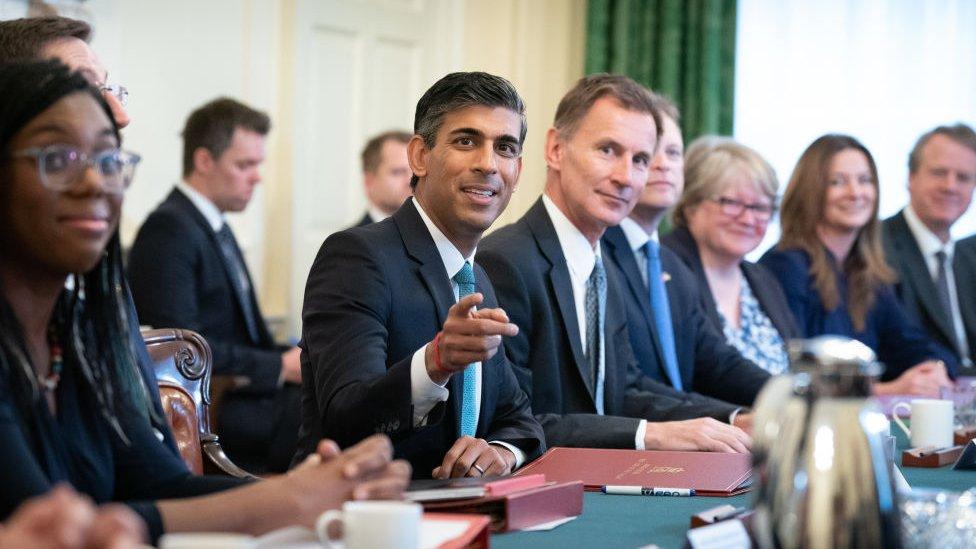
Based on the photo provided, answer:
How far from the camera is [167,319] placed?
4.33 metres

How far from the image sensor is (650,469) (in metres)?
2.27

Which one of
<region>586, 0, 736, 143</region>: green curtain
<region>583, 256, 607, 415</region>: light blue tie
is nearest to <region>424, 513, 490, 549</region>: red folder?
<region>583, 256, 607, 415</region>: light blue tie

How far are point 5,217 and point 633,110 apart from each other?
2.14 m

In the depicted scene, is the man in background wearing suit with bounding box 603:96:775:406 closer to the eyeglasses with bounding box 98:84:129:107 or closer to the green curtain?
the eyeglasses with bounding box 98:84:129:107

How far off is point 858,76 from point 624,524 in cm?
496

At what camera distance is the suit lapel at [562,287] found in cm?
304

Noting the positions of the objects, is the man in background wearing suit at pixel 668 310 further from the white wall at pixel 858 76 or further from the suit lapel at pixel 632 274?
the white wall at pixel 858 76

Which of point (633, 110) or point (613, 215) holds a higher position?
point (633, 110)

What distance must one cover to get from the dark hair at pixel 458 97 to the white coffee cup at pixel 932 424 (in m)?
1.13

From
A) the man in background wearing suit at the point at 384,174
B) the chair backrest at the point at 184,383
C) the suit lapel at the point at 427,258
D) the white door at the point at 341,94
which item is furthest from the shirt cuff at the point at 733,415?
the white door at the point at 341,94

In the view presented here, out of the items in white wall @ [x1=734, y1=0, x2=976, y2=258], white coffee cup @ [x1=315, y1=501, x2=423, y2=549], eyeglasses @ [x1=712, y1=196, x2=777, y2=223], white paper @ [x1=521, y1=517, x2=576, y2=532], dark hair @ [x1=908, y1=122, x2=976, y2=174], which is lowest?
white paper @ [x1=521, y1=517, x2=576, y2=532]

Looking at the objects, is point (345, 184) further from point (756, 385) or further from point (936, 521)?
point (936, 521)

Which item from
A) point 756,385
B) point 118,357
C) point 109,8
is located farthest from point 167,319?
point 118,357

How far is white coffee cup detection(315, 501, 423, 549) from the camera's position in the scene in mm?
1352
